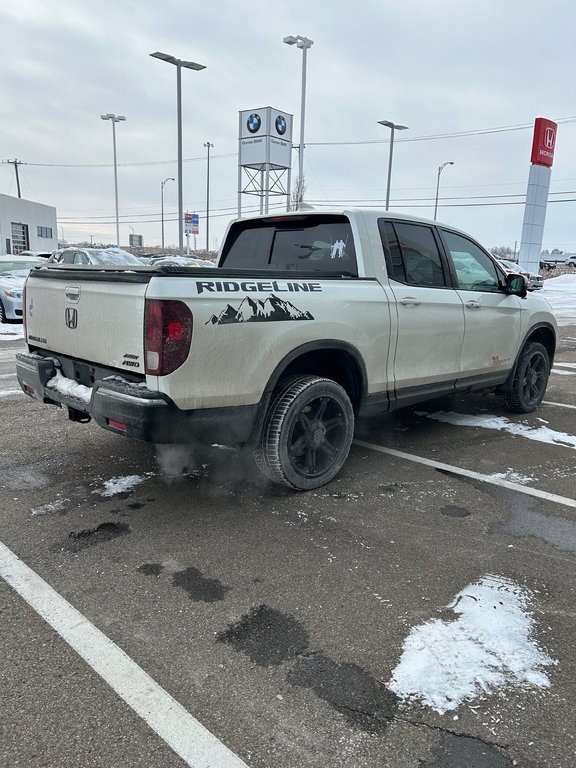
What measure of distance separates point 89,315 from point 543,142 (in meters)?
30.3

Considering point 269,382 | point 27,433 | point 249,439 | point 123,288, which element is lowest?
point 27,433

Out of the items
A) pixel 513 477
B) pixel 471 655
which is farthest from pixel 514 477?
pixel 471 655

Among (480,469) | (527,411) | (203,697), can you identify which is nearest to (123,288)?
(203,697)

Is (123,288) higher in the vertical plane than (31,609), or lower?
higher

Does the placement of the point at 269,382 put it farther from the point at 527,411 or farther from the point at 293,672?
the point at 527,411

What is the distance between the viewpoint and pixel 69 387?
3963 millimetres

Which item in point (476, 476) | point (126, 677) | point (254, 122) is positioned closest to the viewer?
point (126, 677)

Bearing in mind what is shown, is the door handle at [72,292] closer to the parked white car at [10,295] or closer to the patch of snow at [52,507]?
the patch of snow at [52,507]

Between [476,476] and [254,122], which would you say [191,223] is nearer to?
[254,122]

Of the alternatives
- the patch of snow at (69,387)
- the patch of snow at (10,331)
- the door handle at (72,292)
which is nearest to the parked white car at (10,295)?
the patch of snow at (10,331)

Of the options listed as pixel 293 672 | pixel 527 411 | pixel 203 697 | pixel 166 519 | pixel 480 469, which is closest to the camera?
pixel 203 697

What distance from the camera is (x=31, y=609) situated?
2725 mm

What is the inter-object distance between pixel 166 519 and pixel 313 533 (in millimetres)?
914

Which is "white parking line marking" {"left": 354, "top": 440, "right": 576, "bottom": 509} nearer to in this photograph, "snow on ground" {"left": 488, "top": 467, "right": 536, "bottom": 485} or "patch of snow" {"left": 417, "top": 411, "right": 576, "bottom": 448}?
"snow on ground" {"left": 488, "top": 467, "right": 536, "bottom": 485}
